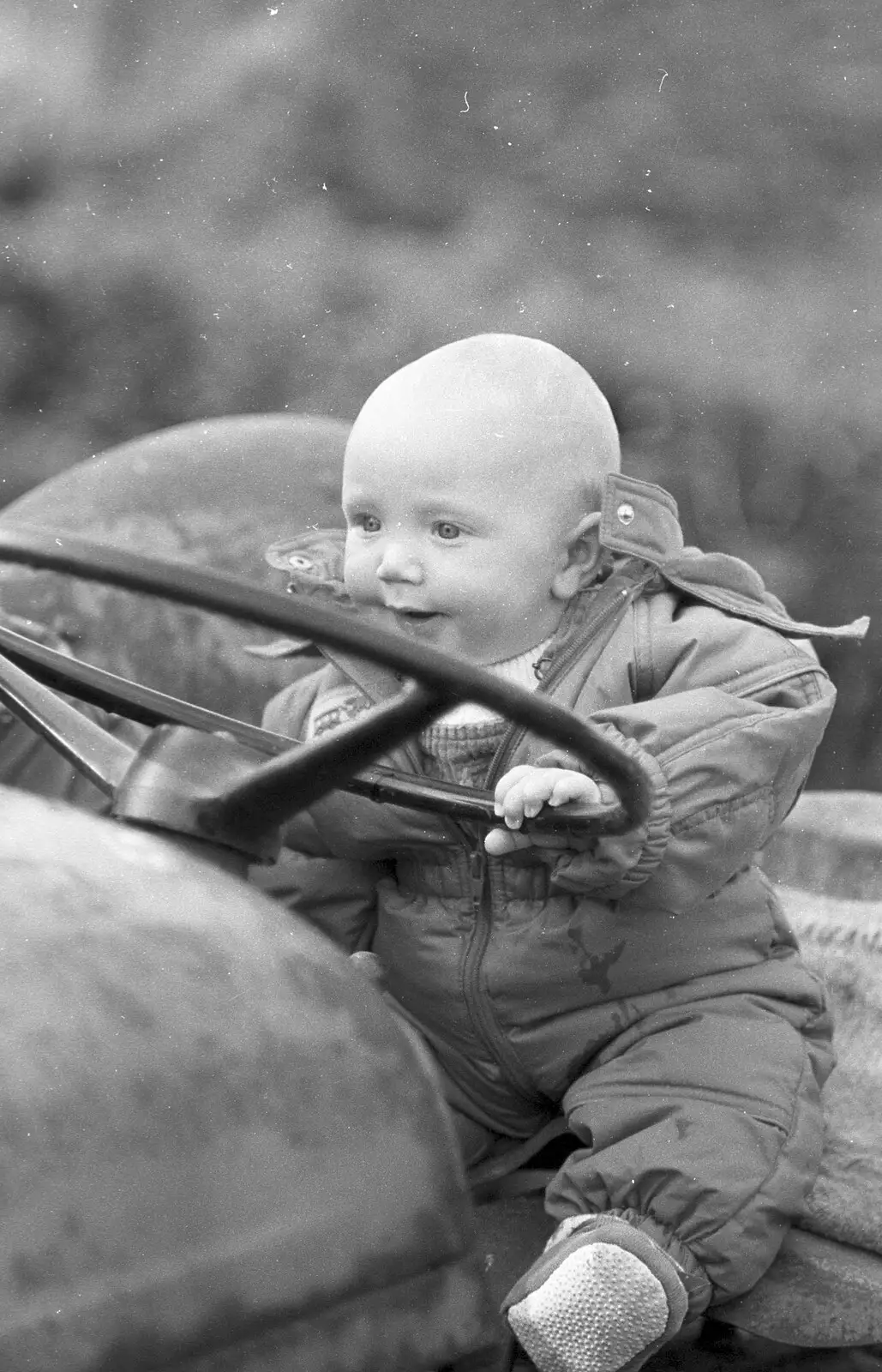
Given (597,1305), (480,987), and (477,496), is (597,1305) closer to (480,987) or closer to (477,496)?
(480,987)

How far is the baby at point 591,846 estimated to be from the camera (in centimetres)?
135

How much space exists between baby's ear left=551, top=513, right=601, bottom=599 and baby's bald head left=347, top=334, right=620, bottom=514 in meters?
0.02

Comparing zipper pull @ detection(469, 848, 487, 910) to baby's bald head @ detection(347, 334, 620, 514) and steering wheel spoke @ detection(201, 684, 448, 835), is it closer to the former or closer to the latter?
baby's bald head @ detection(347, 334, 620, 514)

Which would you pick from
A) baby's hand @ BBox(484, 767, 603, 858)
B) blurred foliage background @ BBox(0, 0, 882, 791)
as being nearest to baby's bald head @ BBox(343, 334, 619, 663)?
baby's hand @ BBox(484, 767, 603, 858)

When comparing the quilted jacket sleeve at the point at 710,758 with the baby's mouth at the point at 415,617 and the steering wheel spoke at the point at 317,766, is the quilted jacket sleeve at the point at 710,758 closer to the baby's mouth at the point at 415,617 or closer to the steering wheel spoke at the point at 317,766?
the baby's mouth at the point at 415,617

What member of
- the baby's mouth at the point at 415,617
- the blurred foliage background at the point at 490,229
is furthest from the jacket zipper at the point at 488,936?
the blurred foliage background at the point at 490,229

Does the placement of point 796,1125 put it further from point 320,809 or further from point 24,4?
point 24,4

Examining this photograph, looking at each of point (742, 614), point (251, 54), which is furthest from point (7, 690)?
point (251, 54)

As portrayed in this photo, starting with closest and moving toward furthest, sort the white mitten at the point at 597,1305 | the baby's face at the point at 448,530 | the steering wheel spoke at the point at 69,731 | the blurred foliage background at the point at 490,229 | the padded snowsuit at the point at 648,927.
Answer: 1. the steering wheel spoke at the point at 69,731
2. the white mitten at the point at 597,1305
3. the padded snowsuit at the point at 648,927
4. the baby's face at the point at 448,530
5. the blurred foliage background at the point at 490,229

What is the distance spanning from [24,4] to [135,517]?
1.97 meters

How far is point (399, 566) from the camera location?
56.7 inches

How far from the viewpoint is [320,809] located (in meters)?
1.56

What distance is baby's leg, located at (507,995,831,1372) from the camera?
4.11 feet

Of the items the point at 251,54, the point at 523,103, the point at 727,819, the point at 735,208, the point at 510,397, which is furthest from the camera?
the point at 251,54
